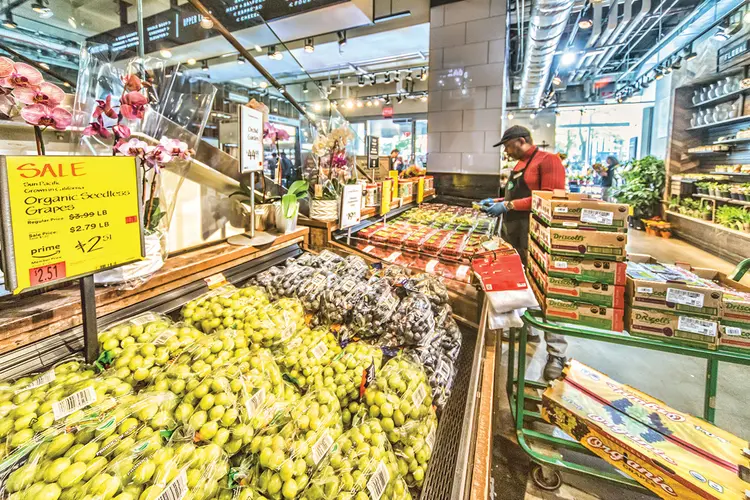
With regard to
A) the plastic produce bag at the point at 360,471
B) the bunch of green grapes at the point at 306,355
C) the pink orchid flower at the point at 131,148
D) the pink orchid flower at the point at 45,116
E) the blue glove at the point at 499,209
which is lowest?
the plastic produce bag at the point at 360,471

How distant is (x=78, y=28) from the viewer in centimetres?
460

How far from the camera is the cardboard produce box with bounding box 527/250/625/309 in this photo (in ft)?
5.14

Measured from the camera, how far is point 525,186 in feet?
9.89

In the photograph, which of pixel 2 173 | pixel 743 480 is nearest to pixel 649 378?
pixel 743 480

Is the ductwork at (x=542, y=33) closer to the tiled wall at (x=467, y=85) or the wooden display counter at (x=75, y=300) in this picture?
the tiled wall at (x=467, y=85)

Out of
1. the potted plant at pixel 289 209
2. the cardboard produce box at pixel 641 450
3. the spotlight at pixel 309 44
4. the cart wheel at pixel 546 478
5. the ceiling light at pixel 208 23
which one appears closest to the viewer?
the cardboard produce box at pixel 641 450

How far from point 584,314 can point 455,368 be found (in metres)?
0.68

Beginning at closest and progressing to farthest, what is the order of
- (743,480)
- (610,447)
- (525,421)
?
(743,480), (610,447), (525,421)

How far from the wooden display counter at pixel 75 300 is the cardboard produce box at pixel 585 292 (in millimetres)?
1551

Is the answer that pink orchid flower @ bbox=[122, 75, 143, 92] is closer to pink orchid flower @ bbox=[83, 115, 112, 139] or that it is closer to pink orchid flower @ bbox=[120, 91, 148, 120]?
pink orchid flower @ bbox=[120, 91, 148, 120]

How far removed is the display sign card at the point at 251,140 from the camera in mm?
1817

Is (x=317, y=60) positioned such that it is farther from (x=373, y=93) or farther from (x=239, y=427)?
(x=239, y=427)

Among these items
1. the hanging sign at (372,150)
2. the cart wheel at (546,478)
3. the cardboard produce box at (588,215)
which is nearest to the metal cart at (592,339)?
the cart wheel at (546,478)

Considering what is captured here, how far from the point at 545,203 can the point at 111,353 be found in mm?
1841
